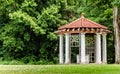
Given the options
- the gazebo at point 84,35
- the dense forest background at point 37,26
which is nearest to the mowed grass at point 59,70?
the gazebo at point 84,35

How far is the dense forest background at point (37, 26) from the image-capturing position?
1545 inches

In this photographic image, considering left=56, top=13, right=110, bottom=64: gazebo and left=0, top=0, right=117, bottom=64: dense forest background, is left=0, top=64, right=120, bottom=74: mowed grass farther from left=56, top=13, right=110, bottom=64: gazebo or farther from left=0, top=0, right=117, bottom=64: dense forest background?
left=0, top=0, right=117, bottom=64: dense forest background

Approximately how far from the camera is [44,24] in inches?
1547

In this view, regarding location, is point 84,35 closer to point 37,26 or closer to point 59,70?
point 37,26

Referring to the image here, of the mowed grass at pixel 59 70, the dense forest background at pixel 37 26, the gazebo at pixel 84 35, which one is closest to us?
the mowed grass at pixel 59 70

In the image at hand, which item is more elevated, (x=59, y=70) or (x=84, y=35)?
(x=84, y=35)

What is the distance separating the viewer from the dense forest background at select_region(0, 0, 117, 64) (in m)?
39.2

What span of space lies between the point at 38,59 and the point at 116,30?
13.6 meters

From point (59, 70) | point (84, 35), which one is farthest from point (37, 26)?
point (59, 70)

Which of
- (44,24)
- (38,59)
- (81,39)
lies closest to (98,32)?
(81,39)

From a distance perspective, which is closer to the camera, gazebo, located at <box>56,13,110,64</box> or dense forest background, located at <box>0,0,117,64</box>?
gazebo, located at <box>56,13,110,64</box>

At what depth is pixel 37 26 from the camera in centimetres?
3906

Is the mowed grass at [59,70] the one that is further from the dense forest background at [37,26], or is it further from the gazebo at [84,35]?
the dense forest background at [37,26]

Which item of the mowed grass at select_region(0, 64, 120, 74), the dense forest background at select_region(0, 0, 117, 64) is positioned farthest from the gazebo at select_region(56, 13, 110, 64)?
the mowed grass at select_region(0, 64, 120, 74)
